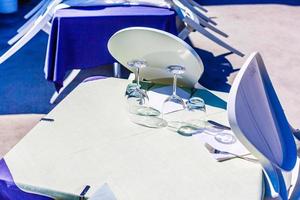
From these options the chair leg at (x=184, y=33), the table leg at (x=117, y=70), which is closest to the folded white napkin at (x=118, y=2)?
the chair leg at (x=184, y=33)

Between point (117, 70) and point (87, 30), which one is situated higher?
point (87, 30)

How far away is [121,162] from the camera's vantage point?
1562mm

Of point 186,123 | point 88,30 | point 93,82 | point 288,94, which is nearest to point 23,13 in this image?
point 88,30

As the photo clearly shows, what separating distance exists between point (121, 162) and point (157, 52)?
2.18 feet

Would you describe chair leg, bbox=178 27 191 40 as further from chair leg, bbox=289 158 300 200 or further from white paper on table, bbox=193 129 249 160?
chair leg, bbox=289 158 300 200

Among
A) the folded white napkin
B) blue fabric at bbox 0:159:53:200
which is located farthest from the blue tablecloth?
blue fabric at bbox 0:159:53:200

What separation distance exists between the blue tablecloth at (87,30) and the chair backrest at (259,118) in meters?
1.72

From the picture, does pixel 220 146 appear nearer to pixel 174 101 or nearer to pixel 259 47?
pixel 174 101

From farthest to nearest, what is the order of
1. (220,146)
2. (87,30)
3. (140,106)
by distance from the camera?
1. (87,30)
2. (140,106)
3. (220,146)

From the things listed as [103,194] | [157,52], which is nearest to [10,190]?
[103,194]

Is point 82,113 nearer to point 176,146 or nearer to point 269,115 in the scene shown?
point 176,146

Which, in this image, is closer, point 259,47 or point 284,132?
point 284,132

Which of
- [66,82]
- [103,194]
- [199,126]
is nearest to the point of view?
[103,194]

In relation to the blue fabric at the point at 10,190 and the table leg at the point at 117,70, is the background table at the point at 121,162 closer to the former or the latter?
the blue fabric at the point at 10,190
